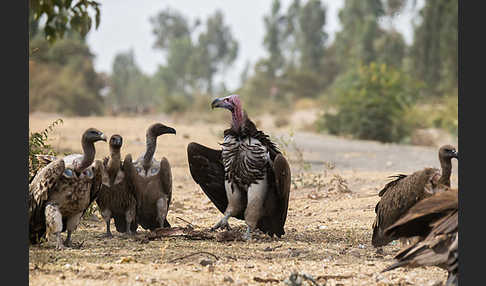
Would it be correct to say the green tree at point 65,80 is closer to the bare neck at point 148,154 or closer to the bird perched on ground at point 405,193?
the bare neck at point 148,154

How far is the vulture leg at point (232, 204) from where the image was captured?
19.5ft

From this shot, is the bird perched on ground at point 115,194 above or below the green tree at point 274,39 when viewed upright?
below

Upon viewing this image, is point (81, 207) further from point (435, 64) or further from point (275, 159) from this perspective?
point (435, 64)

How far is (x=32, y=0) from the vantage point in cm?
447

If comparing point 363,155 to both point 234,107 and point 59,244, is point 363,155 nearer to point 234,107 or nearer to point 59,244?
point 234,107

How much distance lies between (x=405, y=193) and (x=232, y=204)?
1735 millimetres

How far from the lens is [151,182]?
5.79 m

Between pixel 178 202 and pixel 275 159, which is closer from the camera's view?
pixel 275 159

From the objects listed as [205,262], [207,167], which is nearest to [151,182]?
[207,167]

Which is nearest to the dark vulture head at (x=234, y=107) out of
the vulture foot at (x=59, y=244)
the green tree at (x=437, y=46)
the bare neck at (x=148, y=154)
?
the bare neck at (x=148, y=154)

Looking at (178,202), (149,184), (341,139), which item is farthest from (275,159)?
(341,139)

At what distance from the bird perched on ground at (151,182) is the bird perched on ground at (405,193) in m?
1.93

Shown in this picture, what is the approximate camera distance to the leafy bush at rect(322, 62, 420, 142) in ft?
62.0

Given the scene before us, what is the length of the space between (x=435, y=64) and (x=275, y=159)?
109ft
